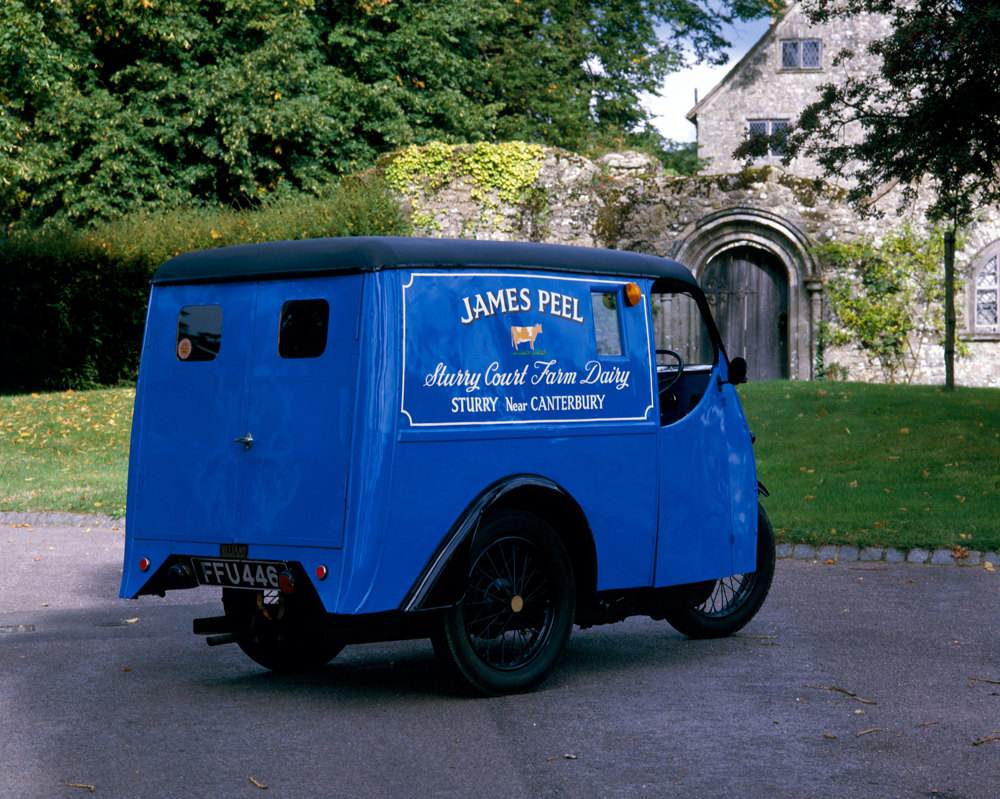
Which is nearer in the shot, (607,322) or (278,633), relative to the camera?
(278,633)

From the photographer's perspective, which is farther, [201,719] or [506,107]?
[506,107]

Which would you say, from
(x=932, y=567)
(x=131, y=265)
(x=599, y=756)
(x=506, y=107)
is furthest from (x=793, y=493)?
(x=506, y=107)

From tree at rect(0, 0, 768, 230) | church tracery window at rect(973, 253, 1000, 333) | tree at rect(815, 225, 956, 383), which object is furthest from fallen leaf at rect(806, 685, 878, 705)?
church tracery window at rect(973, 253, 1000, 333)

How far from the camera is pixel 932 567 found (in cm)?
983

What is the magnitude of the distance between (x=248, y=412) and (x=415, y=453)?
0.89 metres

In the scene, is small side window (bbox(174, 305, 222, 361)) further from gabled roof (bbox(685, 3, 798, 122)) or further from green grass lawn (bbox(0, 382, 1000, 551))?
gabled roof (bbox(685, 3, 798, 122))

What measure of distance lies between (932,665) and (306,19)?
23.8m

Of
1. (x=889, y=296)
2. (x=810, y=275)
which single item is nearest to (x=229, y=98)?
(x=810, y=275)

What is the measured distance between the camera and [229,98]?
26.4 m

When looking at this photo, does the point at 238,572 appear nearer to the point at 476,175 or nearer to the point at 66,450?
the point at 66,450

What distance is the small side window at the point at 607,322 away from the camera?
670cm

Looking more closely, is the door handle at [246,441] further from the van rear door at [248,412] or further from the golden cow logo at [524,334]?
the golden cow logo at [524,334]

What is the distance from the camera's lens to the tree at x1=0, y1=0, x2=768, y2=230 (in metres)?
26.0

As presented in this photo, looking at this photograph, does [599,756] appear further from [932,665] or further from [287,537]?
[932,665]
